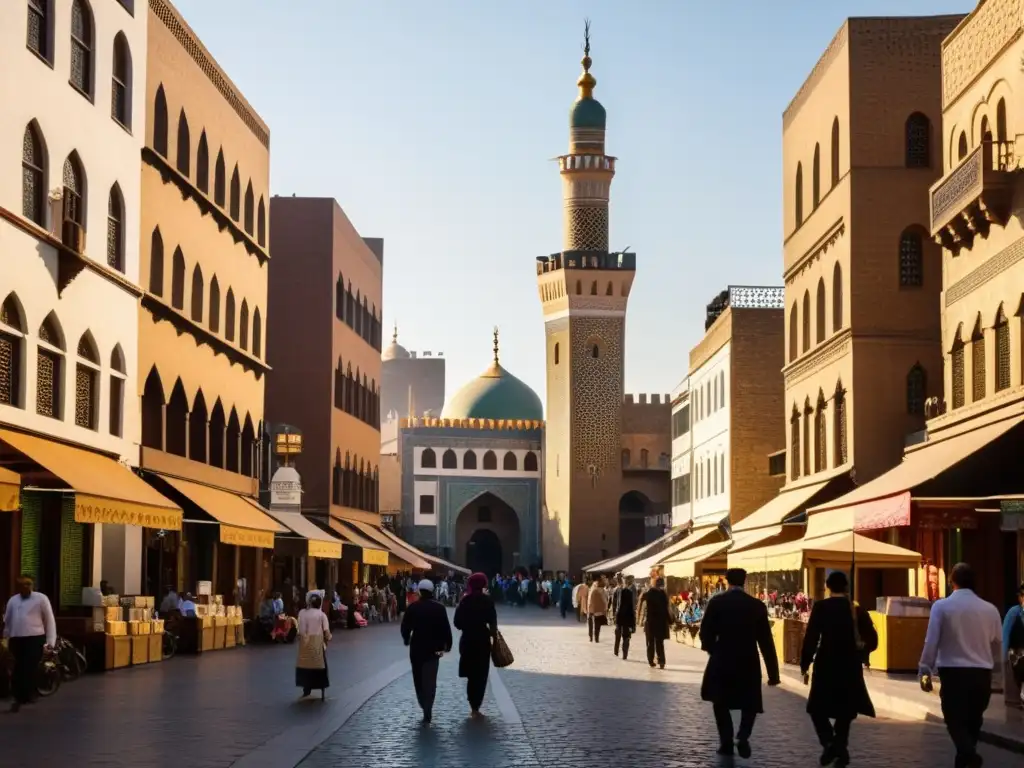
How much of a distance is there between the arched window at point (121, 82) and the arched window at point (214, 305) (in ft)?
25.8

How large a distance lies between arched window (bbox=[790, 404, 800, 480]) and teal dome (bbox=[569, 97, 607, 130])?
4173cm

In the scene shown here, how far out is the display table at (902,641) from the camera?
83.0 feet

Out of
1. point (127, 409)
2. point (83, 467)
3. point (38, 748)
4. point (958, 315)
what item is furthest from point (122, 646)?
point (958, 315)

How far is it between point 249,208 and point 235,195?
5.66 ft

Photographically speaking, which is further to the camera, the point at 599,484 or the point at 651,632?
the point at 599,484

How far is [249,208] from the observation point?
4353 cm

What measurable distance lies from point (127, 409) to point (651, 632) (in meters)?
9.71

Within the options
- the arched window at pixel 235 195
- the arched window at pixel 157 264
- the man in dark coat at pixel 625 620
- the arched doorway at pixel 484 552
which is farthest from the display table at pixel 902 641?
the arched doorway at pixel 484 552

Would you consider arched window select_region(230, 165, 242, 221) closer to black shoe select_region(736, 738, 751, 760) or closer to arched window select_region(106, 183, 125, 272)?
arched window select_region(106, 183, 125, 272)

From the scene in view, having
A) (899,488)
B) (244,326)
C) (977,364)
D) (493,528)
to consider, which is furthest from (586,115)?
(899,488)

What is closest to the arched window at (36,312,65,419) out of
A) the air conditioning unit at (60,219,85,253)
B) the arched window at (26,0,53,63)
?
the air conditioning unit at (60,219,85,253)

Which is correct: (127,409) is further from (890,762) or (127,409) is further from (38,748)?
(890,762)

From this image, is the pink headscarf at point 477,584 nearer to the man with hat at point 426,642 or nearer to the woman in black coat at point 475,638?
the woman in black coat at point 475,638

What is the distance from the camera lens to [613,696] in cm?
2167
